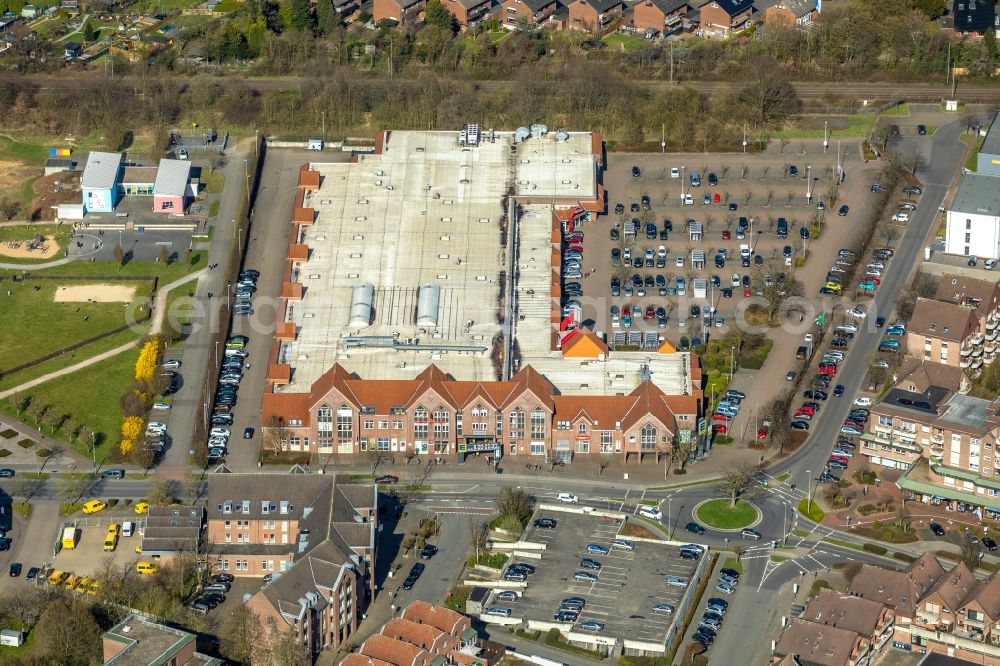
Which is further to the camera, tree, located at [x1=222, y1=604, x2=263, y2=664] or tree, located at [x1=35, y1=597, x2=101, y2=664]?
tree, located at [x1=35, y1=597, x2=101, y2=664]

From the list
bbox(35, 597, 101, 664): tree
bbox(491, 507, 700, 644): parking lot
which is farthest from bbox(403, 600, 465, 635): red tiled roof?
bbox(35, 597, 101, 664): tree

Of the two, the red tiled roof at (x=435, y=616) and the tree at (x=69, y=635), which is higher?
the red tiled roof at (x=435, y=616)

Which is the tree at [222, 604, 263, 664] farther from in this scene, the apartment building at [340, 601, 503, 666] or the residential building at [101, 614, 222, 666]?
the apartment building at [340, 601, 503, 666]

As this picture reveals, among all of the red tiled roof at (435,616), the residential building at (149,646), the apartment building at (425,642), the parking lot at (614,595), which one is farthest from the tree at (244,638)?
the parking lot at (614,595)

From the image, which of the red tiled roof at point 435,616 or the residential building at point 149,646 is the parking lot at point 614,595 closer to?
the red tiled roof at point 435,616

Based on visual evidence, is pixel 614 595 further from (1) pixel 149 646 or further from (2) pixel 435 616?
(1) pixel 149 646

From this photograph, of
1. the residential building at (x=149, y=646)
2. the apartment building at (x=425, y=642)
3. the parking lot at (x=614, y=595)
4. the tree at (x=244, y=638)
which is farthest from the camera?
the parking lot at (x=614, y=595)
